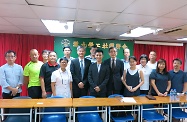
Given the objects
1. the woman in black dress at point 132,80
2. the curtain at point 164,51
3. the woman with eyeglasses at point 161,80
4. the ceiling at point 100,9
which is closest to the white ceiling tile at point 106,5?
the ceiling at point 100,9

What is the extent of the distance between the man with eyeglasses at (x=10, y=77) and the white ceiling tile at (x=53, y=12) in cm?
114

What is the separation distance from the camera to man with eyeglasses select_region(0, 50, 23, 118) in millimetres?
3125

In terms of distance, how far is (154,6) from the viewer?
2.21 metres

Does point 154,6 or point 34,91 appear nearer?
point 154,6

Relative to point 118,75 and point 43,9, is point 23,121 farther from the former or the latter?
point 118,75

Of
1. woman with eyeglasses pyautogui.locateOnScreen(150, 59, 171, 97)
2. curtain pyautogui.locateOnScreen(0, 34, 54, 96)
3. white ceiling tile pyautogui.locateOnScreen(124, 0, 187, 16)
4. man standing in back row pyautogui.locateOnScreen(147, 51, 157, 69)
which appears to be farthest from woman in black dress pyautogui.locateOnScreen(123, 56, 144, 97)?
curtain pyautogui.locateOnScreen(0, 34, 54, 96)

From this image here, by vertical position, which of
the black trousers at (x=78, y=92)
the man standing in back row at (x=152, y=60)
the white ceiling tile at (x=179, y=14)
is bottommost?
the black trousers at (x=78, y=92)

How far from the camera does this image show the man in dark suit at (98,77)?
3252mm

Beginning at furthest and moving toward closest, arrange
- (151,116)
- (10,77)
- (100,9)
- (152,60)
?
(152,60)
(10,77)
(151,116)
(100,9)

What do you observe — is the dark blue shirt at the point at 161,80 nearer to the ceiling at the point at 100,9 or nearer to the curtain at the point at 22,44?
the ceiling at the point at 100,9

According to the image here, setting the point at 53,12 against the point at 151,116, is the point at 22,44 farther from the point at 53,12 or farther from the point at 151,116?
the point at 151,116

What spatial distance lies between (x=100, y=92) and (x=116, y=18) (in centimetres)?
155

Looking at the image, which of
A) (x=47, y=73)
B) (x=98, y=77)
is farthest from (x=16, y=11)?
(x=98, y=77)

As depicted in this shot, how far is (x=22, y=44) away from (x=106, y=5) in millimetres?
3939
